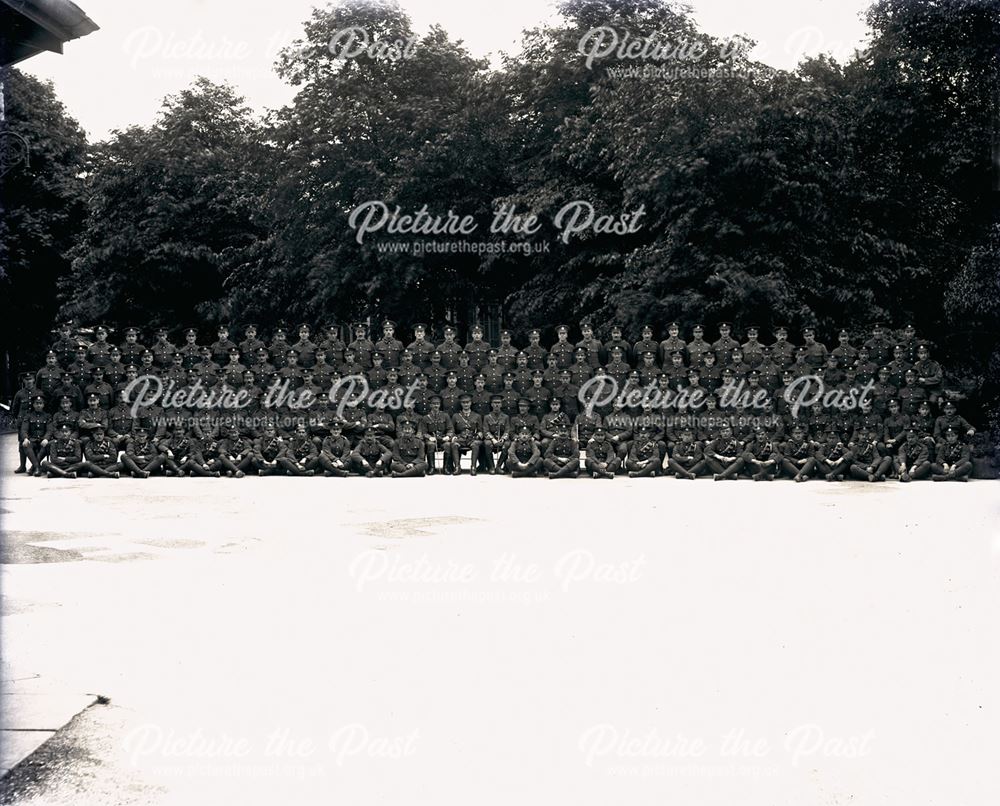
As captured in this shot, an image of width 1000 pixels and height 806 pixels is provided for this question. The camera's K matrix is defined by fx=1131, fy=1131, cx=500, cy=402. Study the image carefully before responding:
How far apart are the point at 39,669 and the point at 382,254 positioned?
2530 centimetres

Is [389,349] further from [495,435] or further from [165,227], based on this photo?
[165,227]

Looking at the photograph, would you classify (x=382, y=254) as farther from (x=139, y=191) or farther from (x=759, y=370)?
(x=759, y=370)

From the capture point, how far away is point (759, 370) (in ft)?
59.0

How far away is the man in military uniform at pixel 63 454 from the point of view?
18.1 meters

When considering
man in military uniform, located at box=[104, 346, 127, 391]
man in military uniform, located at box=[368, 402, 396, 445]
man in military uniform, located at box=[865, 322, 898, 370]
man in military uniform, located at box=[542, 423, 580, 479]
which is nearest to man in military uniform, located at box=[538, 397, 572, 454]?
man in military uniform, located at box=[542, 423, 580, 479]

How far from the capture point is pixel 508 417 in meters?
18.4

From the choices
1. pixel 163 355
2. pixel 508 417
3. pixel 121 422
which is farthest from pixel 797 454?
Result: pixel 121 422

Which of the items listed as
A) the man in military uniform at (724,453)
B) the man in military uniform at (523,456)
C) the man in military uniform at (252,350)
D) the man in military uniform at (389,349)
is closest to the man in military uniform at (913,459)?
the man in military uniform at (724,453)

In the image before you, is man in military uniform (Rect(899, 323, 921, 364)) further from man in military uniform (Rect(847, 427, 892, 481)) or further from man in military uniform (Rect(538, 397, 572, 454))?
man in military uniform (Rect(538, 397, 572, 454))

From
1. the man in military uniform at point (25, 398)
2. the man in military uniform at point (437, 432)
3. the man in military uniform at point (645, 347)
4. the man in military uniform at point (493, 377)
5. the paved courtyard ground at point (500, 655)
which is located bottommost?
the paved courtyard ground at point (500, 655)

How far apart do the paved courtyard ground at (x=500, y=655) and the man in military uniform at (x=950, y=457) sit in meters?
4.56

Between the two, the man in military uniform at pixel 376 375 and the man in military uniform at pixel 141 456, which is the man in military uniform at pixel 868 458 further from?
the man in military uniform at pixel 141 456

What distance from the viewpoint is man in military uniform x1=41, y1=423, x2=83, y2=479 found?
1811 centimetres

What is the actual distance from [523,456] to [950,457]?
6493 millimetres
